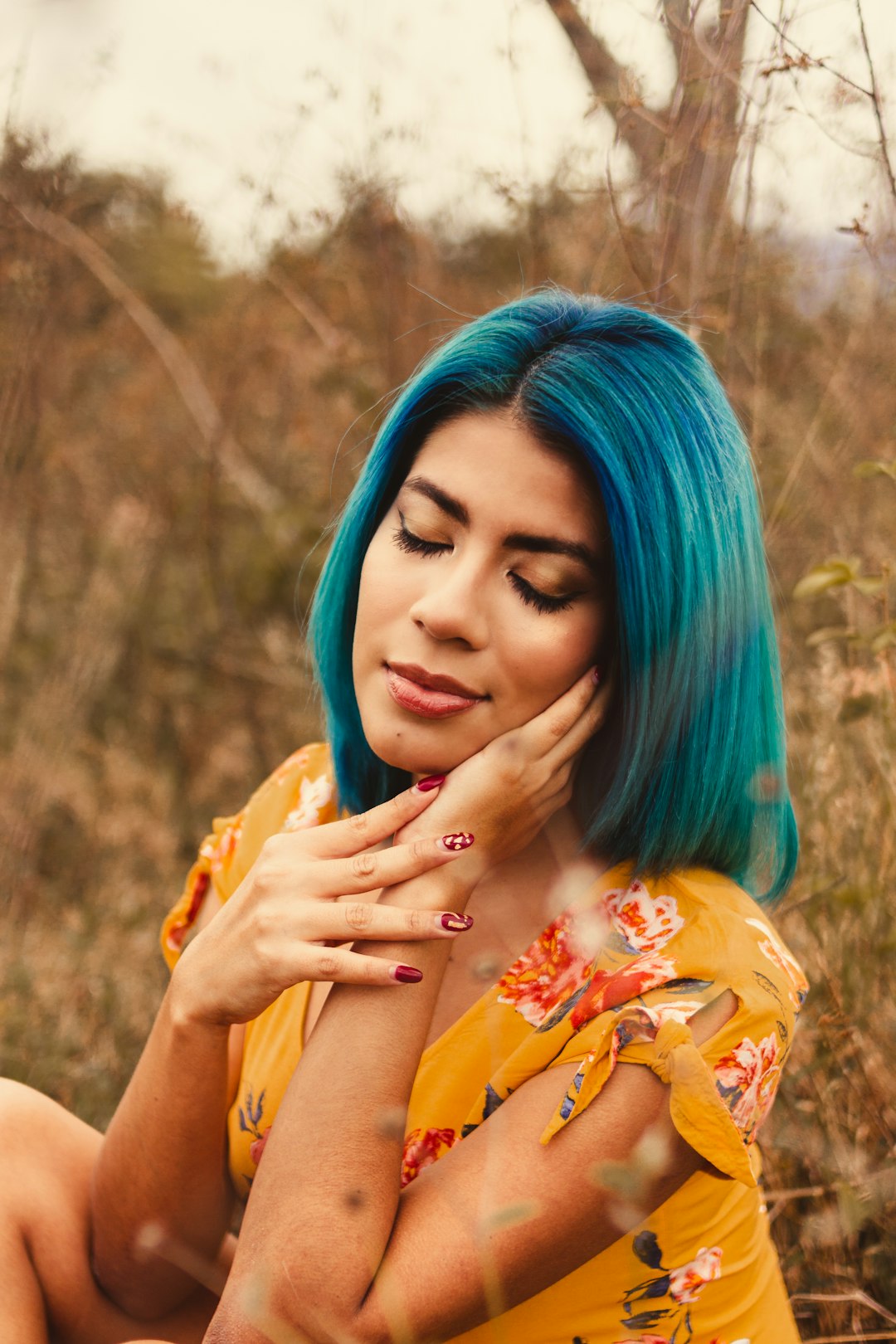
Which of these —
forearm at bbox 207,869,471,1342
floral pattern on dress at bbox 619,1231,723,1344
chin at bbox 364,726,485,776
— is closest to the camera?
forearm at bbox 207,869,471,1342

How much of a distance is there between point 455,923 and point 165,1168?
24.0 inches

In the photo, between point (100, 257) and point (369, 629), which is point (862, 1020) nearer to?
point (369, 629)

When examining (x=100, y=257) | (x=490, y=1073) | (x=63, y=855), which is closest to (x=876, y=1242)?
(x=490, y=1073)

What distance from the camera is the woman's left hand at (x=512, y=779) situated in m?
1.51

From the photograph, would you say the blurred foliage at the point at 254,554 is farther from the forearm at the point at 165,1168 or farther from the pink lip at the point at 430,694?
the forearm at the point at 165,1168

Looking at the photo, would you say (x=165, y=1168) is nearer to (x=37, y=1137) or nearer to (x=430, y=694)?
(x=37, y=1137)

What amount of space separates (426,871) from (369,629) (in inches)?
15.0

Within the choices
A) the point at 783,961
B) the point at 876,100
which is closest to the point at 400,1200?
the point at 783,961

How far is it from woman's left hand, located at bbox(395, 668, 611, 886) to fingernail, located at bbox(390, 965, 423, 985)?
143 millimetres

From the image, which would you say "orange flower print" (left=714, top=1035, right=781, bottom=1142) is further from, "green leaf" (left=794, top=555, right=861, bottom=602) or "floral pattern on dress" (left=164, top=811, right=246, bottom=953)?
"floral pattern on dress" (left=164, top=811, right=246, bottom=953)

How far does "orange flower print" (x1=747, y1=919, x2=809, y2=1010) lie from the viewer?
1524 mm

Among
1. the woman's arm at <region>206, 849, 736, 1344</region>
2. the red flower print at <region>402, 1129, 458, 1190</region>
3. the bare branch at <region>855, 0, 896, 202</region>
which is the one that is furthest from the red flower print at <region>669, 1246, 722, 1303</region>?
the bare branch at <region>855, 0, 896, 202</region>

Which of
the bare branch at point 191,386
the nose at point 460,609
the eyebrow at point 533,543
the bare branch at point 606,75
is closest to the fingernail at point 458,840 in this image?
the nose at point 460,609

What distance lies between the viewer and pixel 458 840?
1.48m
